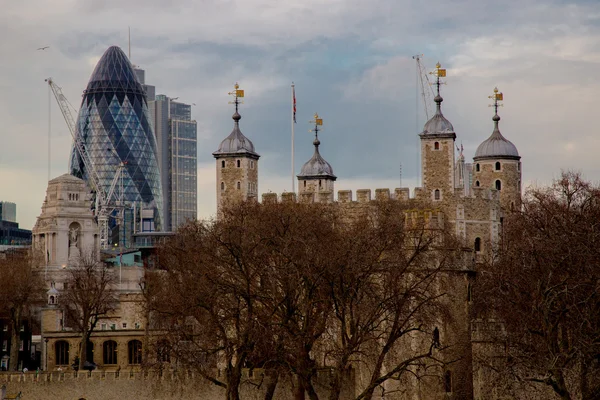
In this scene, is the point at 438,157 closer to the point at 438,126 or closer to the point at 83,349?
the point at 438,126

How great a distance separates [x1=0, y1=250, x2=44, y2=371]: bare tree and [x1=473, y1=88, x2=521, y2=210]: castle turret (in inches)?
1340

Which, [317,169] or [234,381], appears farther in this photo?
[317,169]

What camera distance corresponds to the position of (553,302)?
201 feet

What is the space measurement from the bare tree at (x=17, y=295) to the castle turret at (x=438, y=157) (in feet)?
100

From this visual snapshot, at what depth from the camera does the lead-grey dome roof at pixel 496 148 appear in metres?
106

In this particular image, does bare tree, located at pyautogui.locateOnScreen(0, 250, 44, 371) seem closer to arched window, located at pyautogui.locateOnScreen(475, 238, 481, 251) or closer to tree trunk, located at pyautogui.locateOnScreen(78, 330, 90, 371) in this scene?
tree trunk, located at pyautogui.locateOnScreen(78, 330, 90, 371)

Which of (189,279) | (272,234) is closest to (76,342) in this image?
(189,279)

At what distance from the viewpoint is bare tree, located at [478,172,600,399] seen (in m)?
57.8

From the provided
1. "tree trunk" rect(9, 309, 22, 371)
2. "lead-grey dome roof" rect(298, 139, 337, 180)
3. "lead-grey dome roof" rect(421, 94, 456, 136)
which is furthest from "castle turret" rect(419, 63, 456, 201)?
"tree trunk" rect(9, 309, 22, 371)

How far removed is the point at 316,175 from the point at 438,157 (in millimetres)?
22264

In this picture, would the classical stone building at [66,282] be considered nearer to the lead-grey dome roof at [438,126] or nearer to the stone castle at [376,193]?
the stone castle at [376,193]

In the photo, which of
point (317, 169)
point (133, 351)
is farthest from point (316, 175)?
point (133, 351)

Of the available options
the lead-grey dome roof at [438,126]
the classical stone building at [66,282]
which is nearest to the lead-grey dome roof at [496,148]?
the lead-grey dome roof at [438,126]

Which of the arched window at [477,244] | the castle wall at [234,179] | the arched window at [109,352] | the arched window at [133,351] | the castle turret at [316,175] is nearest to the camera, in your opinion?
the arched window at [133,351]
